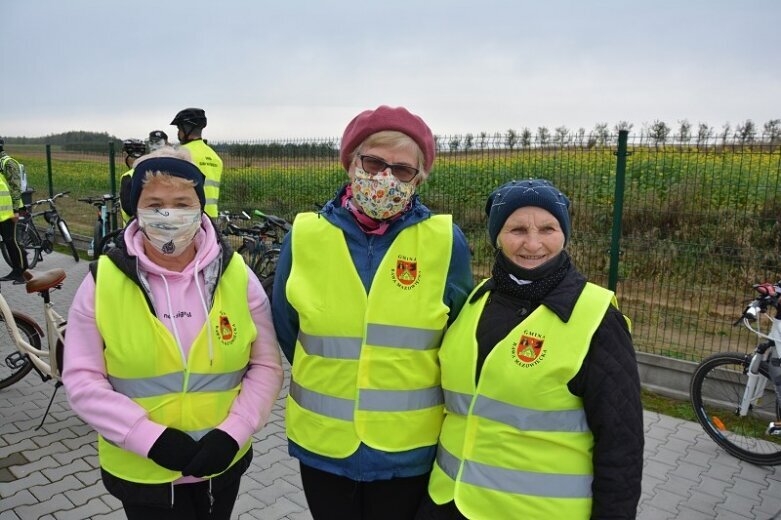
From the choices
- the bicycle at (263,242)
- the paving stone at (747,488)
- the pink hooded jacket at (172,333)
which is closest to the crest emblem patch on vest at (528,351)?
the pink hooded jacket at (172,333)

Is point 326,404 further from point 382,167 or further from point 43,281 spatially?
point 43,281

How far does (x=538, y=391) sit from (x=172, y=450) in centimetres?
114

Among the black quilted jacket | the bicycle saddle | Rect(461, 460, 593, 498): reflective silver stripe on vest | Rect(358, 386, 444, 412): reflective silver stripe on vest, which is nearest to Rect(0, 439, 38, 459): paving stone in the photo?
the bicycle saddle

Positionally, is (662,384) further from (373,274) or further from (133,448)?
(133,448)

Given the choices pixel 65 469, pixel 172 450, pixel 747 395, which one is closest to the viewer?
pixel 172 450

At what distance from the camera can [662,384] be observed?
5.62 meters

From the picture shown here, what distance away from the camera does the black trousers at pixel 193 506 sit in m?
2.01

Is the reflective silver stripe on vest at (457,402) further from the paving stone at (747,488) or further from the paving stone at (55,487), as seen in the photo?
the paving stone at (747,488)

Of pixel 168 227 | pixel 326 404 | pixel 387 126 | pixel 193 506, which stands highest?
pixel 387 126

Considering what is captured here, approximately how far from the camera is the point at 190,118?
7.09 meters

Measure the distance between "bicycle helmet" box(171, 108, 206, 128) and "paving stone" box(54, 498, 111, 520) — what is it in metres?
4.72

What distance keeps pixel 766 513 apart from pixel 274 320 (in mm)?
3486

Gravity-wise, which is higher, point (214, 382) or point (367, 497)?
point (214, 382)

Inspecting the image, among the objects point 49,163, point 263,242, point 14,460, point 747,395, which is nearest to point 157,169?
point 14,460
